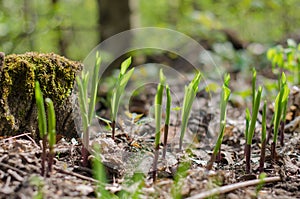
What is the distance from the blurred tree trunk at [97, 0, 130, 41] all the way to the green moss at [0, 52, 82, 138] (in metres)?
4.09

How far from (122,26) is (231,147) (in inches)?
155

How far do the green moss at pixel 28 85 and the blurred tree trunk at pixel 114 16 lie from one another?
13.4ft

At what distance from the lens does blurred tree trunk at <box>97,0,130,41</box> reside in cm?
611

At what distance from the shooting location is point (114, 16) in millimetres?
6145

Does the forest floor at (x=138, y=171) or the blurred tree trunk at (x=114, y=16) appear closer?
the forest floor at (x=138, y=171)

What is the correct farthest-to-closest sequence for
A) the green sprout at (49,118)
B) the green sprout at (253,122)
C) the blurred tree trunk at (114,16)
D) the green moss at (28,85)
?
the blurred tree trunk at (114,16) < the green moss at (28,85) < the green sprout at (253,122) < the green sprout at (49,118)

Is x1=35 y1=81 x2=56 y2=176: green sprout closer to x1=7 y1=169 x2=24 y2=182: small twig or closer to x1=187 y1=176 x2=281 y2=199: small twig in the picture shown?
x1=7 y1=169 x2=24 y2=182: small twig

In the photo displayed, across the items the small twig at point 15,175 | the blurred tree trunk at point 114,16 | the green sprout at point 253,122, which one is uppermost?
the blurred tree trunk at point 114,16

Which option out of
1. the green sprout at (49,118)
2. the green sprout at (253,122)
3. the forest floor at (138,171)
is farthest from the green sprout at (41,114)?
the green sprout at (253,122)

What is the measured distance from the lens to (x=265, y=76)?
17.6 ft

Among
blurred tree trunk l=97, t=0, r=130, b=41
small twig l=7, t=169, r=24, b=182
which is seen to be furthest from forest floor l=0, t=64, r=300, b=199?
blurred tree trunk l=97, t=0, r=130, b=41

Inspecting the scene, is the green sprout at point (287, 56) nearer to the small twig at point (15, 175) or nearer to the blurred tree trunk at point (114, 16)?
the small twig at point (15, 175)

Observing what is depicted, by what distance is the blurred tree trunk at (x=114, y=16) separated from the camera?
20.0ft

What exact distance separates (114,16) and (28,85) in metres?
4.29
